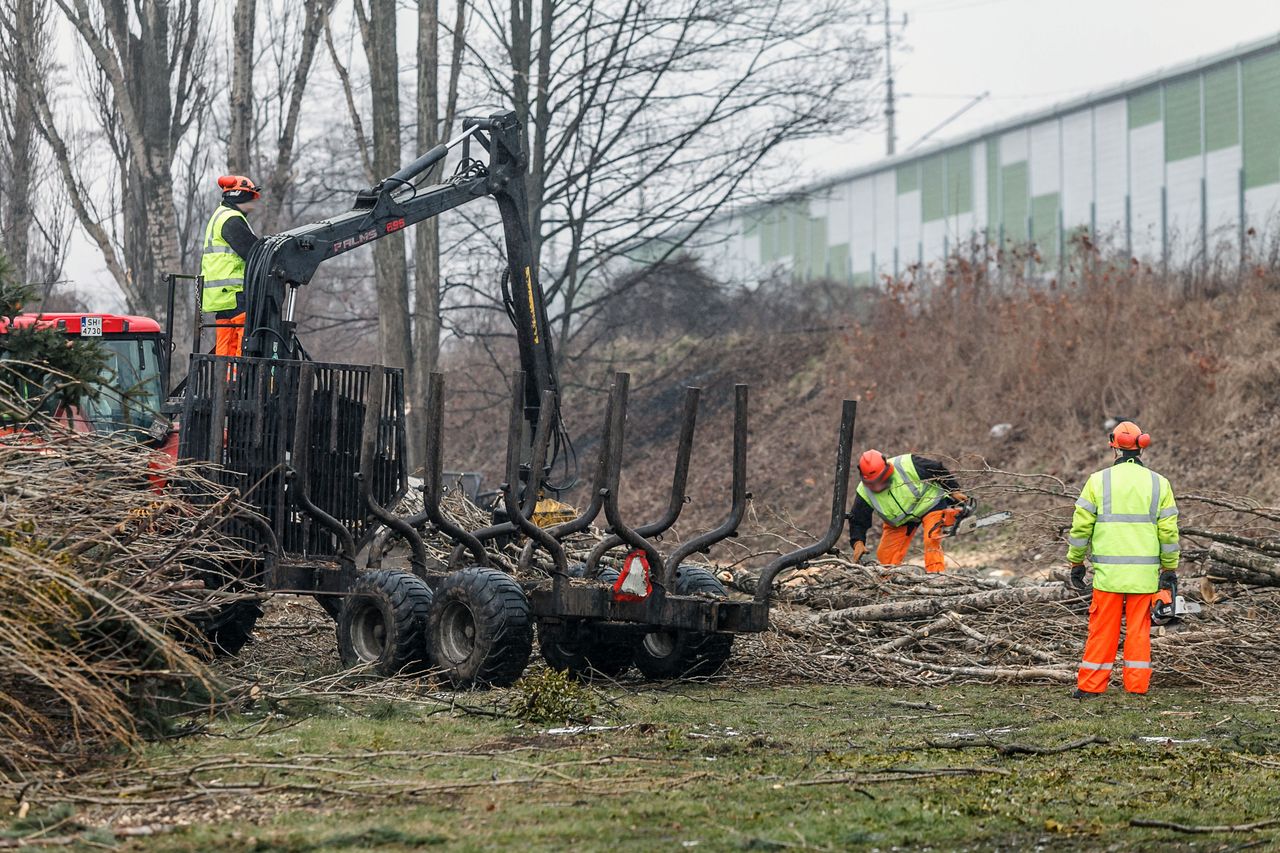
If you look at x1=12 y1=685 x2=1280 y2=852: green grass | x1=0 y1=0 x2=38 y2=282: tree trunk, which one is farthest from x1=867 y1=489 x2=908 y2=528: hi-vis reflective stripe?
x1=0 y1=0 x2=38 y2=282: tree trunk

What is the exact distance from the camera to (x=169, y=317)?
40.3ft

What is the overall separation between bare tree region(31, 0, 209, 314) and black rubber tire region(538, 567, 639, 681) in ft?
37.9

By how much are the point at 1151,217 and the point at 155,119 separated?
17.1 metres

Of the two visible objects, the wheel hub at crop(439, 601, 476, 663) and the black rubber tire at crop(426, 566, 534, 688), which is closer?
the black rubber tire at crop(426, 566, 534, 688)

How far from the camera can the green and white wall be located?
86.7ft

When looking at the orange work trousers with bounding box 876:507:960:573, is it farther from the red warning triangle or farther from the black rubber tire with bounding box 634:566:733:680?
the red warning triangle

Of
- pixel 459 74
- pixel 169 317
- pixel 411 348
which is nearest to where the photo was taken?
pixel 169 317

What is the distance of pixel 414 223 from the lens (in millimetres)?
11898

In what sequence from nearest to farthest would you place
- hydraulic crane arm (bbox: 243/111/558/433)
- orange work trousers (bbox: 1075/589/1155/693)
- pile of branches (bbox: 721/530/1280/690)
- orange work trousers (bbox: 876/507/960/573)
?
orange work trousers (bbox: 1075/589/1155/693), pile of branches (bbox: 721/530/1280/690), hydraulic crane arm (bbox: 243/111/558/433), orange work trousers (bbox: 876/507/960/573)

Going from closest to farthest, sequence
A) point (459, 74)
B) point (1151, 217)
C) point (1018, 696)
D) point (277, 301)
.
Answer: point (1018, 696), point (277, 301), point (459, 74), point (1151, 217)

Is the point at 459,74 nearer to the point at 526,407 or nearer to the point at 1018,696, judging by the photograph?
the point at 526,407

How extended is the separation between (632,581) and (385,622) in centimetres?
157

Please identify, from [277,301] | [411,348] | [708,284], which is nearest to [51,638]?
[277,301]

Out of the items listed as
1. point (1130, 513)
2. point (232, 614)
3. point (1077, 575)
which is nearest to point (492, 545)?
point (232, 614)
